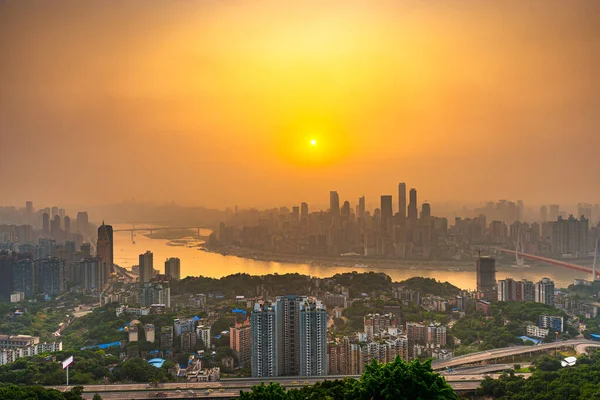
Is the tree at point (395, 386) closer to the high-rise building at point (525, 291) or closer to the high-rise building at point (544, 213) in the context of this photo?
the high-rise building at point (525, 291)

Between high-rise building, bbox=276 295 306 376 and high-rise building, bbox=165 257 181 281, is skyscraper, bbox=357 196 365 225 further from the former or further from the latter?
high-rise building, bbox=276 295 306 376

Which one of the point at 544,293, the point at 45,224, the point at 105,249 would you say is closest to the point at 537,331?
the point at 544,293

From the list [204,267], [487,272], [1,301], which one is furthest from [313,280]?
[1,301]

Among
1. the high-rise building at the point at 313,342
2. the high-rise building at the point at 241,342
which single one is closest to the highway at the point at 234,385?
the high-rise building at the point at 313,342

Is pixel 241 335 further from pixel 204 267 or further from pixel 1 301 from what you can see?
pixel 1 301

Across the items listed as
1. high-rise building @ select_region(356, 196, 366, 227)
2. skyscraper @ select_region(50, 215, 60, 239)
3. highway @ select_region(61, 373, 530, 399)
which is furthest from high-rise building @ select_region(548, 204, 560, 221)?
skyscraper @ select_region(50, 215, 60, 239)

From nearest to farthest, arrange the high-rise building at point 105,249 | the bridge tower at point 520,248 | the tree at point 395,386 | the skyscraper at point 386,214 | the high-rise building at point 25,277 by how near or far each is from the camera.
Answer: the tree at point 395,386, the high-rise building at point 25,277, the high-rise building at point 105,249, the skyscraper at point 386,214, the bridge tower at point 520,248
